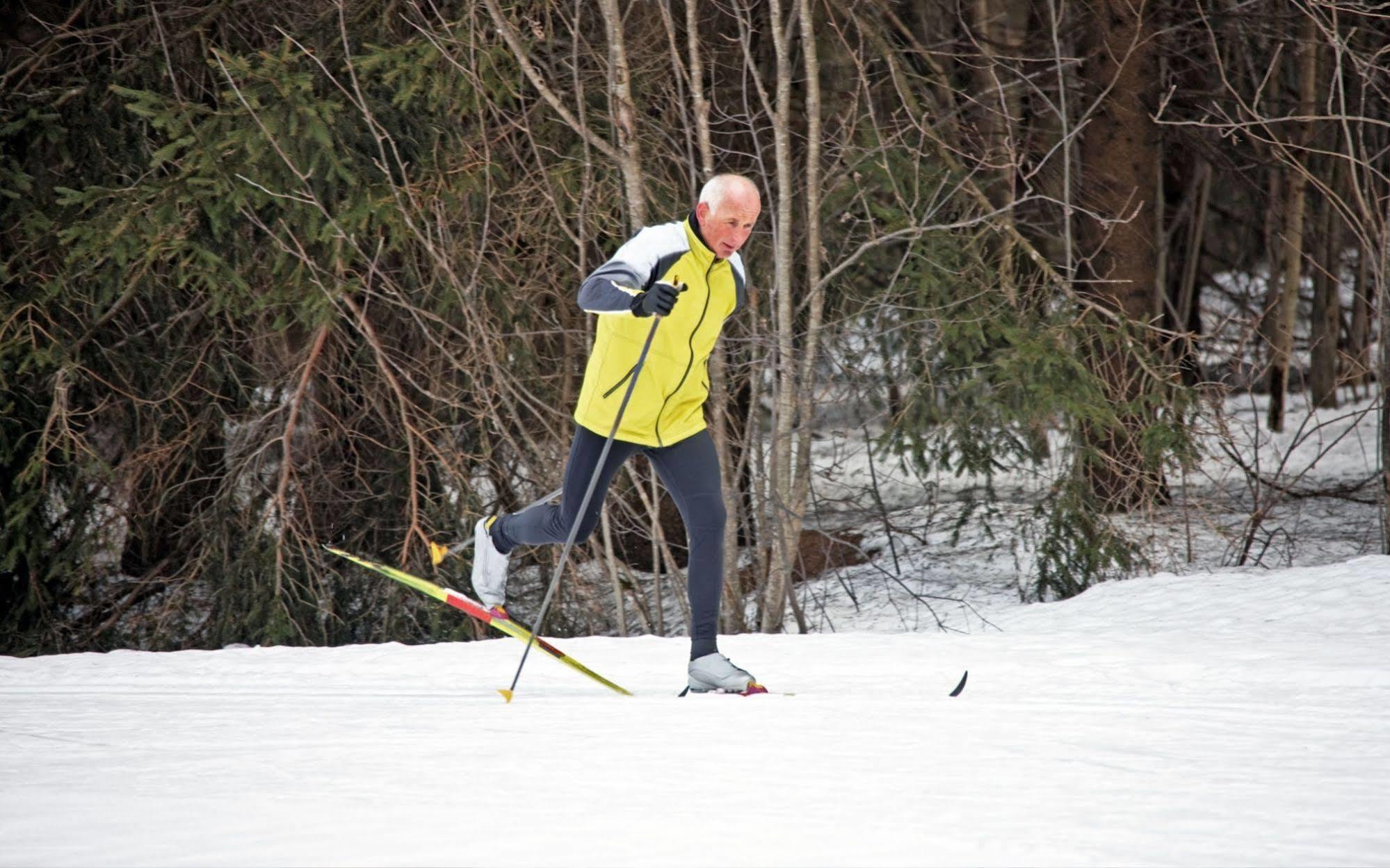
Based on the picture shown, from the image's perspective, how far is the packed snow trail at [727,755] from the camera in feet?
8.54

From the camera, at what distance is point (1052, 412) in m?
7.22

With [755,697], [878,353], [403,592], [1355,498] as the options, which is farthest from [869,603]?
[755,697]

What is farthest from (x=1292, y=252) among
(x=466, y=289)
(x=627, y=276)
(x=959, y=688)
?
(x=627, y=276)

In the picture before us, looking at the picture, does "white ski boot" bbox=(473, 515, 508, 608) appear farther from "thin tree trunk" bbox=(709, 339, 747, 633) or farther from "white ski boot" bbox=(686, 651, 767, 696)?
"thin tree trunk" bbox=(709, 339, 747, 633)

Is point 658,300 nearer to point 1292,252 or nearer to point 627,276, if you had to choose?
point 627,276

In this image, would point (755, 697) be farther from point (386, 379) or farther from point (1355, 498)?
point (1355, 498)

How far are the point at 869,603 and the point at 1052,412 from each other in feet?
6.28

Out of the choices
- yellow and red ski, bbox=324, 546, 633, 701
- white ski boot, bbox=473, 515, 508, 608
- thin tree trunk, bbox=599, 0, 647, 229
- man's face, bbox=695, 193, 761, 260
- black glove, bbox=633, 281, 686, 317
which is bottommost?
yellow and red ski, bbox=324, 546, 633, 701

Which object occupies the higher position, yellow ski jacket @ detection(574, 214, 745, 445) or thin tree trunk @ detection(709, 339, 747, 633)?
yellow ski jacket @ detection(574, 214, 745, 445)

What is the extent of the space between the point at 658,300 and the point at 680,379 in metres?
0.41

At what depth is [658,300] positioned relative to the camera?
395 centimetres

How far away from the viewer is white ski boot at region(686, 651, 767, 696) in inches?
167

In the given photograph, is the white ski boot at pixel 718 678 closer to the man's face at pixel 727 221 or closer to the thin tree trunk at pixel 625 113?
the man's face at pixel 727 221

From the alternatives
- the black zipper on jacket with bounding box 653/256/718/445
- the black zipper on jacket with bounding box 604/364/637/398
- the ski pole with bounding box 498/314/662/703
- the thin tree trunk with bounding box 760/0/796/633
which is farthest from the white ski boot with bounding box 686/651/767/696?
the thin tree trunk with bounding box 760/0/796/633
